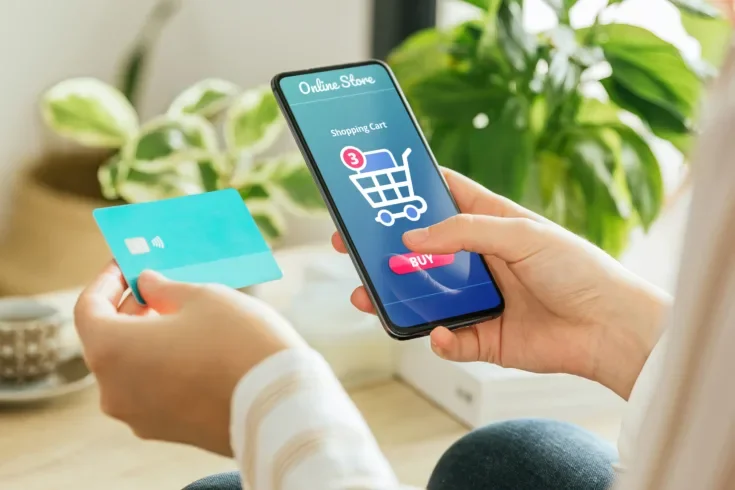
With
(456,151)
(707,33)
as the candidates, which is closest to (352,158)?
(456,151)

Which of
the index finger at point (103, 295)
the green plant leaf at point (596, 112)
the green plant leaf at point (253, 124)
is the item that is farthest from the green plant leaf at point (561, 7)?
the index finger at point (103, 295)

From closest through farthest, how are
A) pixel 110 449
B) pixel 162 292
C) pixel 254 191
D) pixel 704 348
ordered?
pixel 704 348, pixel 162 292, pixel 110 449, pixel 254 191

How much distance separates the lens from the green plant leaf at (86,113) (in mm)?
1145

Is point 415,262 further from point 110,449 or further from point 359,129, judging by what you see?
point 110,449

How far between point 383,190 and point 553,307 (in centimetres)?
15

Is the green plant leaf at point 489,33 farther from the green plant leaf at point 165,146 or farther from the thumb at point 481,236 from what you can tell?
the thumb at point 481,236

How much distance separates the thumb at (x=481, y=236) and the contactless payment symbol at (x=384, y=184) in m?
0.05

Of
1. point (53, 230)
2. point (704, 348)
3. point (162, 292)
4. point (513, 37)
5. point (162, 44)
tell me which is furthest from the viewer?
point (162, 44)

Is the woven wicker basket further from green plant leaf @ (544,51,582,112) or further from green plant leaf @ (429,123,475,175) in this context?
green plant leaf @ (544,51,582,112)

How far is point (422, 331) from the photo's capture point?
69cm

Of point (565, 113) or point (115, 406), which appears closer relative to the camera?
point (115, 406)

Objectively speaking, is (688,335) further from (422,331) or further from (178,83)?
(178,83)

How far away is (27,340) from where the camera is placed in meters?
0.91

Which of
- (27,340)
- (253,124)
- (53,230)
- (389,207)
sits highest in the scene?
(389,207)
